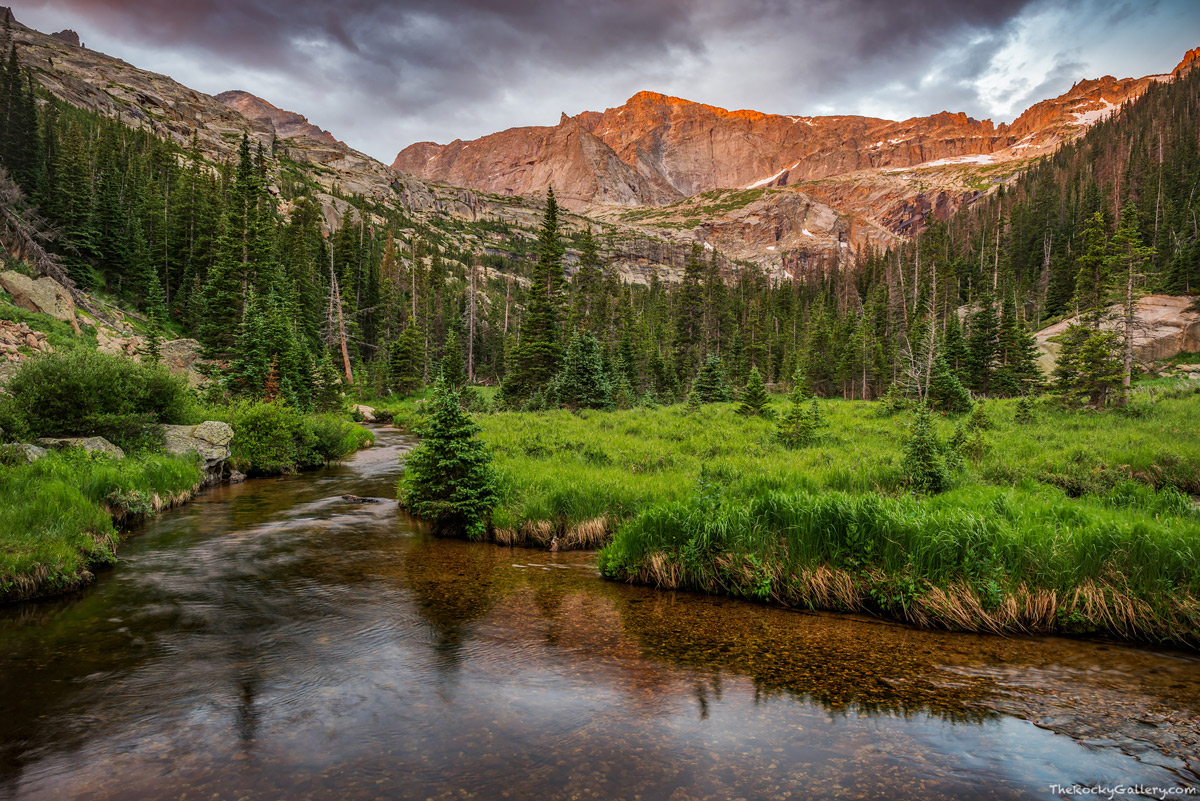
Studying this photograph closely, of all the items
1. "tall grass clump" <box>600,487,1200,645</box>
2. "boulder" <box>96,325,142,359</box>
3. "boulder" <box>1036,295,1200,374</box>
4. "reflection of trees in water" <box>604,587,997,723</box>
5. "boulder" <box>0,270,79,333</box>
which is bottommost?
"reflection of trees in water" <box>604,587,997,723</box>

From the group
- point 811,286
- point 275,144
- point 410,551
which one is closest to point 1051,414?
point 410,551

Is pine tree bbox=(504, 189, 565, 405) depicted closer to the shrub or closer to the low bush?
the low bush

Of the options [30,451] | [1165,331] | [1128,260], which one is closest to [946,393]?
[1128,260]

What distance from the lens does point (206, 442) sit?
19062 mm

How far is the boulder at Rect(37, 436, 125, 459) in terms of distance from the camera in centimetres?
1343

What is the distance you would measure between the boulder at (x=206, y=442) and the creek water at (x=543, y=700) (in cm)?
960

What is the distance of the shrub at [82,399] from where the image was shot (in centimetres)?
1412

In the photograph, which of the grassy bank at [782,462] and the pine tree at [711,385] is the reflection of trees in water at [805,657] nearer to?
the grassy bank at [782,462]

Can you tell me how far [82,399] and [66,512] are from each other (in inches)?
279

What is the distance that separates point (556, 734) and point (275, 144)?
210937 mm

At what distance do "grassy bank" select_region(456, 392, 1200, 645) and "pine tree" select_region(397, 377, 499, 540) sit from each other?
1.99 ft

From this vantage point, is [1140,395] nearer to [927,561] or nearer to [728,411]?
[728,411]

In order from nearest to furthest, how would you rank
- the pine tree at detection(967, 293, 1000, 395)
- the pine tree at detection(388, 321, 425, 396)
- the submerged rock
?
the submerged rock → the pine tree at detection(967, 293, 1000, 395) → the pine tree at detection(388, 321, 425, 396)

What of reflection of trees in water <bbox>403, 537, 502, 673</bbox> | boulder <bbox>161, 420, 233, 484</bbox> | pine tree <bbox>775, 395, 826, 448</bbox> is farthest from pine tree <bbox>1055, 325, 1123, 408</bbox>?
boulder <bbox>161, 420, 233, 484</bbox>
